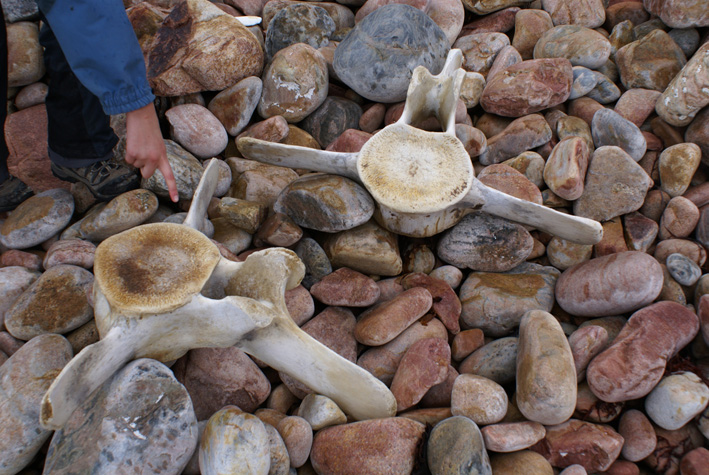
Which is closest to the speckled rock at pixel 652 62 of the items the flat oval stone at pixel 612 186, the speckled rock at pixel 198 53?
the flat oval stone at pixel 612 186

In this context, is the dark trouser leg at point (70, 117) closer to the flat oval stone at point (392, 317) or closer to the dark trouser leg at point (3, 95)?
the dark trouser leg at point (3, 95)

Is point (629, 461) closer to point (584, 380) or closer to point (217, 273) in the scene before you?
point (584, 380)

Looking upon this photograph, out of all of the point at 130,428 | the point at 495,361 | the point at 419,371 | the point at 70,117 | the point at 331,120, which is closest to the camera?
the point at 130,428

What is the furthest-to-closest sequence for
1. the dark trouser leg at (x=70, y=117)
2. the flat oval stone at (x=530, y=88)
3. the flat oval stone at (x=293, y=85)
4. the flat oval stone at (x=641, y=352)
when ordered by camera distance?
the flat oval stone at (x=293, y=85), the flat oval stone at (x=530, y=88), the dark trouser leg at (x=70, y=117), the flat oval stone at (x=641, y=352)

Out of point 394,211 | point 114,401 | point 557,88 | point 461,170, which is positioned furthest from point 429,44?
point 114,401

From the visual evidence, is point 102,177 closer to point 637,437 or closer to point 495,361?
point 495,361

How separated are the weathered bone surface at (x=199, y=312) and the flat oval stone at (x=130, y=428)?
9 centimetres

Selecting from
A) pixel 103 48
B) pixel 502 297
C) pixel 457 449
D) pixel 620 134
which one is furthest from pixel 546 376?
pixel 103 48

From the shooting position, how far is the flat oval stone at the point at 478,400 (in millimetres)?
1848

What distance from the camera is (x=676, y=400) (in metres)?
1.86

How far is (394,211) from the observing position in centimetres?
231

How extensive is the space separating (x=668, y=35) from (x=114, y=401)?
3.84 meters

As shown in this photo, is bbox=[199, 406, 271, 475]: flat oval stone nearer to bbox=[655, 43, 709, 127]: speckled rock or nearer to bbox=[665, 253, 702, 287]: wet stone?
bbox=[665, 253, 702, 287]: wet stone

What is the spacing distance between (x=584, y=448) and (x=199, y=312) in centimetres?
152
